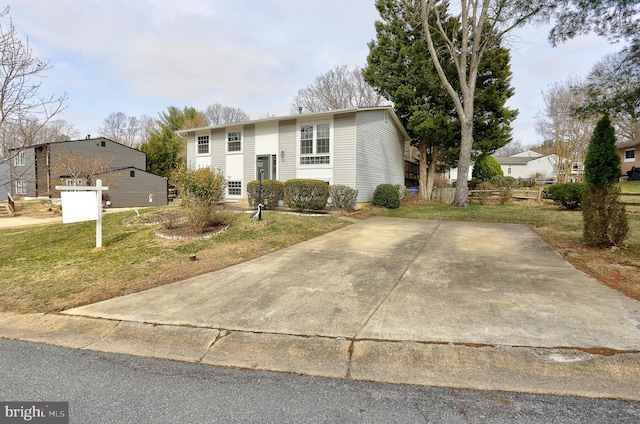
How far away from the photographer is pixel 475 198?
18.6 metres

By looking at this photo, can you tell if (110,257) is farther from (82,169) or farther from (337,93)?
(337,93)

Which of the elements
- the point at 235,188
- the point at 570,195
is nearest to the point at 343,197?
the point at 235,188

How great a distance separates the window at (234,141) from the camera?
1697 centimetres

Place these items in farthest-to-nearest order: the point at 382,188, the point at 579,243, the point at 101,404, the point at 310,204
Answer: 1. the point at 382,188
2. the point at 310,204
3. the point at 579,243
4. the point at 101,404

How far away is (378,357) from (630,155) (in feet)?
135

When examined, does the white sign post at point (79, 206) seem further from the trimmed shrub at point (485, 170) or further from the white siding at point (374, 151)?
the trimmed shrub at point (485, 170)

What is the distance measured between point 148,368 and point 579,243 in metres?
8.41

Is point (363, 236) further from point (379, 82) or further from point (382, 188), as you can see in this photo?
point (379, 82)

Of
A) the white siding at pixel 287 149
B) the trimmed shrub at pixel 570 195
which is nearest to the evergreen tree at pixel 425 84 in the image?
the trimmed shrub at pixel 570 195

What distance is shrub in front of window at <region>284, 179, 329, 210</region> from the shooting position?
1158 cm

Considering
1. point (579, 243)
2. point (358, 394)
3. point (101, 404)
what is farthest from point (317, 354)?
point (579, 243)

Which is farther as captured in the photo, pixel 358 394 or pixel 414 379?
pixel 414 379

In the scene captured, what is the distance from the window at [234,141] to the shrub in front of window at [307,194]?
21.4ft

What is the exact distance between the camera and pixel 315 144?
14.7 meters
